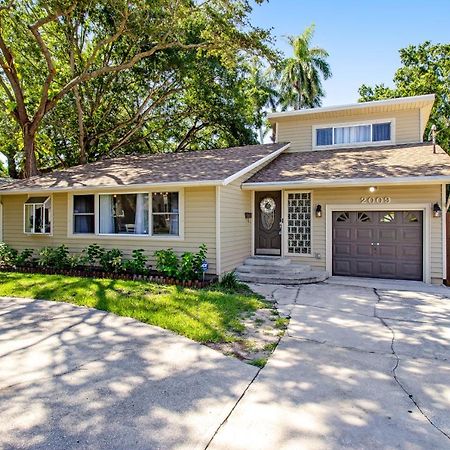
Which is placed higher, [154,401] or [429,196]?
[429,196]

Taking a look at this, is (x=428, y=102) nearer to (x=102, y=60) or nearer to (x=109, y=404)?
(x=109, y=404)

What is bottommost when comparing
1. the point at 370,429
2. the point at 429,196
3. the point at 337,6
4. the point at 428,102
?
the point at 370,429

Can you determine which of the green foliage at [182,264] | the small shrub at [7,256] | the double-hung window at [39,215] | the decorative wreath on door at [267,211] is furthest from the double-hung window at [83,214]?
the decorative wreath on door at [267,211]

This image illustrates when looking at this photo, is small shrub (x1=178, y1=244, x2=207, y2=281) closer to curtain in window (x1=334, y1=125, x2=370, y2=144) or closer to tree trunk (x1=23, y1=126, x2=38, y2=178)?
curtain in window (x1=334, y1=125, x2=370, y2=144)

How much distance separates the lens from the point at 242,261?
399 inches

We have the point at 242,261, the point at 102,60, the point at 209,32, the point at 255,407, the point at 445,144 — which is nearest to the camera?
the point at 255,407

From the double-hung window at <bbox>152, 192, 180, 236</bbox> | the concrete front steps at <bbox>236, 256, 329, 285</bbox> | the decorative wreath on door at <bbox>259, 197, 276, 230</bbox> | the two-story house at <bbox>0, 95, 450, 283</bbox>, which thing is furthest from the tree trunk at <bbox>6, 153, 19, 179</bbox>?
the concrete front steps at <bbox>236, 256, 329, 285</bbox>

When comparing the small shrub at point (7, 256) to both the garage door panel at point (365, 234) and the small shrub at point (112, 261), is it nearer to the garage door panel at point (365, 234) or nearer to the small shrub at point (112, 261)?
the small shrub at point (112, 261)

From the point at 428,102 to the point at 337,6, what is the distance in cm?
415

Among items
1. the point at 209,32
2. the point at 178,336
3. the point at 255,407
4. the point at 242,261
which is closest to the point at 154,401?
the point at 255,407

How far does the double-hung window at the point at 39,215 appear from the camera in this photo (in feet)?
36.0

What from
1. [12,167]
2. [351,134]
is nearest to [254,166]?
[351,134]

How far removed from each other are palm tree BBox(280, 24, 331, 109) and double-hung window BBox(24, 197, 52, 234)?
19.3 m

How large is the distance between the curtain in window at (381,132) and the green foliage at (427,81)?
9.68 metres
